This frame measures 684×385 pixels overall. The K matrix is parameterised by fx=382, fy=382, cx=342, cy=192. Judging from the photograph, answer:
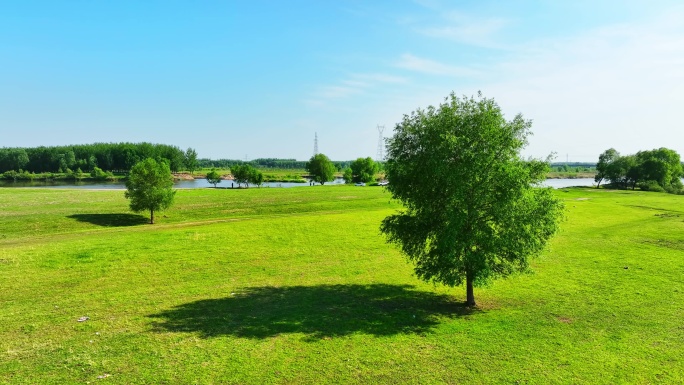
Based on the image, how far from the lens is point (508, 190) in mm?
19500

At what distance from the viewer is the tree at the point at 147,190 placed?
173ft

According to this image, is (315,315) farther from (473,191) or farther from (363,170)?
(363,170)

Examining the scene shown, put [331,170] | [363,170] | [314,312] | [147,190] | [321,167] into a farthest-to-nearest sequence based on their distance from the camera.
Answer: [363,170] < [331,170] < [321,167] < [147,190] < [314,312]

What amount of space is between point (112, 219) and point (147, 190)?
6.36 m

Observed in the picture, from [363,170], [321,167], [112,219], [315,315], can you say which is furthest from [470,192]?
[363,170]

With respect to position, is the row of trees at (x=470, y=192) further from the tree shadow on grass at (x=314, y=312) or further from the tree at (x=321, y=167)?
the tree at (x=321, y=167)

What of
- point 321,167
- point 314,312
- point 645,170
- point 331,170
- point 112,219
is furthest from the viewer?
point 331,170

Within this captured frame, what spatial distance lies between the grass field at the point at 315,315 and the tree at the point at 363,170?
122969 mm

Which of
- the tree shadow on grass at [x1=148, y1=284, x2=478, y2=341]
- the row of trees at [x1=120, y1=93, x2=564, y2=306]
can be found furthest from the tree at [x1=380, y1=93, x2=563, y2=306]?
the tree shadow on grass at [x1=148, y1=284, x2=478, y2=341]

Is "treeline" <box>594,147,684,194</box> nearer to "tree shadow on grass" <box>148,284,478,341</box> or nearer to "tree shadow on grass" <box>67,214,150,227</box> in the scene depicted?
"tree shadow on grass" <box>148,284,478,341</box>

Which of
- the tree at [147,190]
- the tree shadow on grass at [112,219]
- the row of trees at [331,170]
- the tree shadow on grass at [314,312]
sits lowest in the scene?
the tree shadow on grass at [314,312]

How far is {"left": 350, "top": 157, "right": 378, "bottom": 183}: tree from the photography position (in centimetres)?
16218

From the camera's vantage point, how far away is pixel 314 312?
19766 mm

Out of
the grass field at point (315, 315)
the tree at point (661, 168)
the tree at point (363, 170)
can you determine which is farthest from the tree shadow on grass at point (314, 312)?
the tree at point (363, 170)
